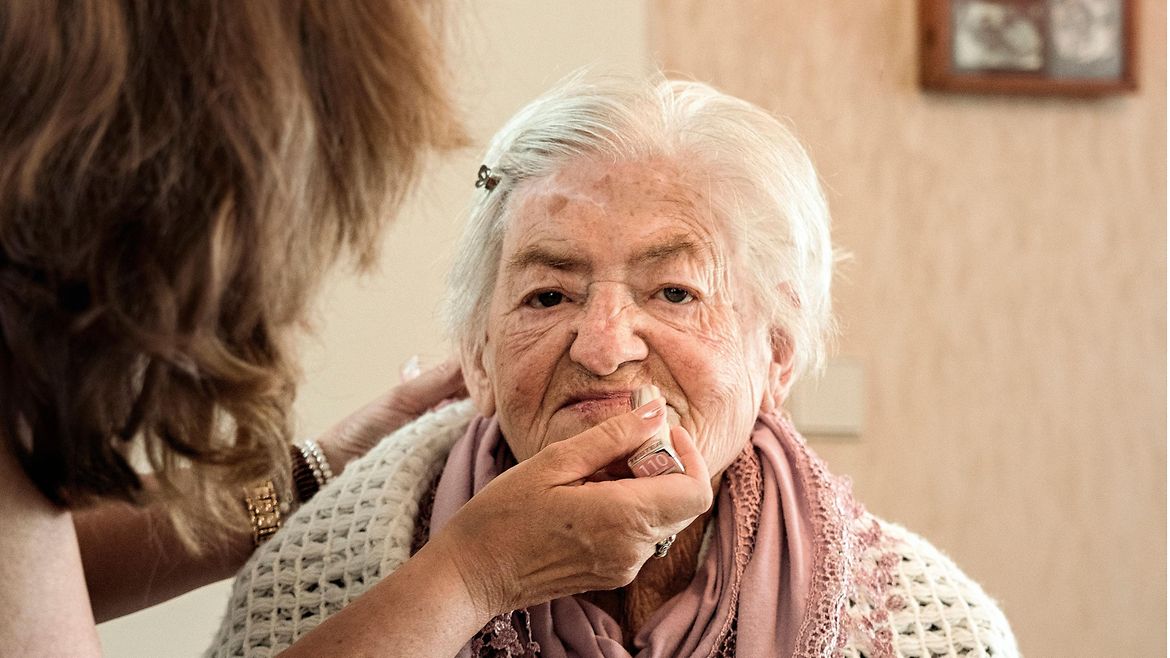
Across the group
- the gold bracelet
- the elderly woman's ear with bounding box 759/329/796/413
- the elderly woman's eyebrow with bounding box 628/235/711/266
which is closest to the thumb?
the elderly woman's eyebrow with bounding box 628/235/711/266

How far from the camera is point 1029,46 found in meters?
2.32

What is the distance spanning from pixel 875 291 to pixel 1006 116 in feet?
1.43

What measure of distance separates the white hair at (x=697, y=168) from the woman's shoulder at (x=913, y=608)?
0.84 ft

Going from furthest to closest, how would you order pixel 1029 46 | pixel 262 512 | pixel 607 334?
pixel 1029 46, pixel 262 512, pixel 607 334

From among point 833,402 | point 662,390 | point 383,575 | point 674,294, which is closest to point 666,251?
point 674,294

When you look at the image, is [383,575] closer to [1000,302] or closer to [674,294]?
[674,294]

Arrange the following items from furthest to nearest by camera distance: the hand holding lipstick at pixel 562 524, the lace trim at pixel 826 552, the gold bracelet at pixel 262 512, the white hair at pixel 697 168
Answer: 1. the gold bracelet at pixel 262 512
2. the white hair at pixel 697 168
3. the lace trim at pixel 826 552
4. the hand holding lipstick at pixel 562 524

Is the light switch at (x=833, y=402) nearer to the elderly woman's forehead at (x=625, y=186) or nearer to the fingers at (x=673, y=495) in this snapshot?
the elderly woman's forehead at (x=625, y=186)

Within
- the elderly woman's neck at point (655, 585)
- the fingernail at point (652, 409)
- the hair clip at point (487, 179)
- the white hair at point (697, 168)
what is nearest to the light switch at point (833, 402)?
the white hair at point (697, 168)

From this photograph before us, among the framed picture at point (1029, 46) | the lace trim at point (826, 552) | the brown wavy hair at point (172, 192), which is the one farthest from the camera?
the framed picture at point (1029, 46)

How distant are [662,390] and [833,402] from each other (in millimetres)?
1101

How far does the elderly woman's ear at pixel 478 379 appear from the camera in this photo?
144 cm

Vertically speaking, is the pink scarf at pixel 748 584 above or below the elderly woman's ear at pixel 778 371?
below

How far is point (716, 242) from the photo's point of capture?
1353mm
